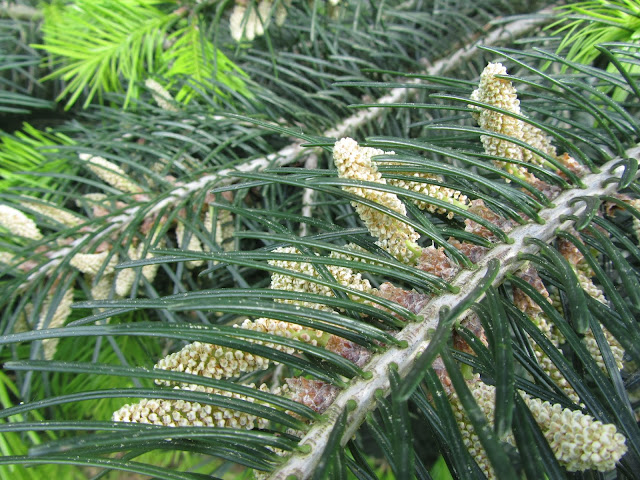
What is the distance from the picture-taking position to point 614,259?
285mm

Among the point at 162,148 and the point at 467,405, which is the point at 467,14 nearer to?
the point at 162,148

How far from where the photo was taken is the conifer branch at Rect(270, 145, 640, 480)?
251mm

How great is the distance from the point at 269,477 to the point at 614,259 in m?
0.24

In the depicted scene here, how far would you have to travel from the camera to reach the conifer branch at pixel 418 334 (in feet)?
0.82

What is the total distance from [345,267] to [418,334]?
0.19ft

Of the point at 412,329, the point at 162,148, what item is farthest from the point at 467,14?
the point at 412,329

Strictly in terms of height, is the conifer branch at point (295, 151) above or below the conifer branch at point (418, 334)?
above

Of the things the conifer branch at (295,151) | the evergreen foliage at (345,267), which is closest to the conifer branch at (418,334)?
the evergreen foliage at (345,267)

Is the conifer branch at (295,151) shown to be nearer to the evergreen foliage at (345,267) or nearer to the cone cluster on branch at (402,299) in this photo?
the evergreen foliage at (345,267)

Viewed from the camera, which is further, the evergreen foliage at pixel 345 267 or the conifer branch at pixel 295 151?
the conifer branch at pixel 295 151

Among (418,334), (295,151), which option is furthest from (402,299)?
(295,151)

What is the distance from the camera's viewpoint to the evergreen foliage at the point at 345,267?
237mm

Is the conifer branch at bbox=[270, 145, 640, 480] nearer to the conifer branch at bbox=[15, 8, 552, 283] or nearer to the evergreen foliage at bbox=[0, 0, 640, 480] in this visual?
the evergreen foliage at bbox=[0, 0, 640, 480]

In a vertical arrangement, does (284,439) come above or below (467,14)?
below
